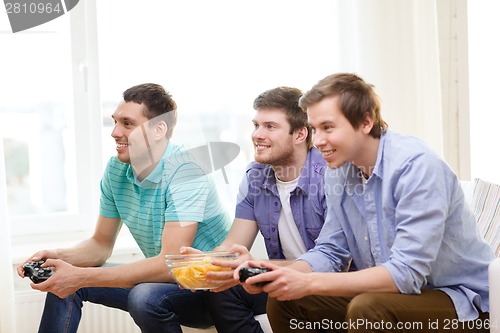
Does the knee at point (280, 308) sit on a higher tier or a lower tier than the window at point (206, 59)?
lower

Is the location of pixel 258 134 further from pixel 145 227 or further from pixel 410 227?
pixel 410 227

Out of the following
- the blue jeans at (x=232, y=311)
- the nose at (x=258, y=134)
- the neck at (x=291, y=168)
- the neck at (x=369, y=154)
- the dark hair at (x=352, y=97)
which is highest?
the dark hair at (x=352, y=97)

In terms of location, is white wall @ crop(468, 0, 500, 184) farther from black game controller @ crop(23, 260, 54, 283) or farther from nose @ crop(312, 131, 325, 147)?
black game controller @ crop(23, 260, 54, 283)

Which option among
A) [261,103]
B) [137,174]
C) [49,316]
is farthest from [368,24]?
[49,316]

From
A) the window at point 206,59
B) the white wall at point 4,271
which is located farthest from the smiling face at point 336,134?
the white wall at point 4,271

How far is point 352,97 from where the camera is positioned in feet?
6.25

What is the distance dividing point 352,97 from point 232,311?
75cm

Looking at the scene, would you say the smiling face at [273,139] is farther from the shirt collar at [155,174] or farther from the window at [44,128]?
the window at [44,128]

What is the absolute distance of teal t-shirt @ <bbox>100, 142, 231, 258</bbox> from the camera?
7.56 ft

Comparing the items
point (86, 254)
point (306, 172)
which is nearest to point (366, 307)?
point (306, 172)

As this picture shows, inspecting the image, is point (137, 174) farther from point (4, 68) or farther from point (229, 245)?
point (4, 68)

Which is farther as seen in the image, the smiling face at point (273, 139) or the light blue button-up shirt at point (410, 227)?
the smiling face at point (273, 139)

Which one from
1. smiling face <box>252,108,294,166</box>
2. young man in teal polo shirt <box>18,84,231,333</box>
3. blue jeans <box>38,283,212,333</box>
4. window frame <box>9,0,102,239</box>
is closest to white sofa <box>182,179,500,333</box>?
blue jeans <box>38,283,212,333</box>

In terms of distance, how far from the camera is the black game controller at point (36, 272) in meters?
2.16
